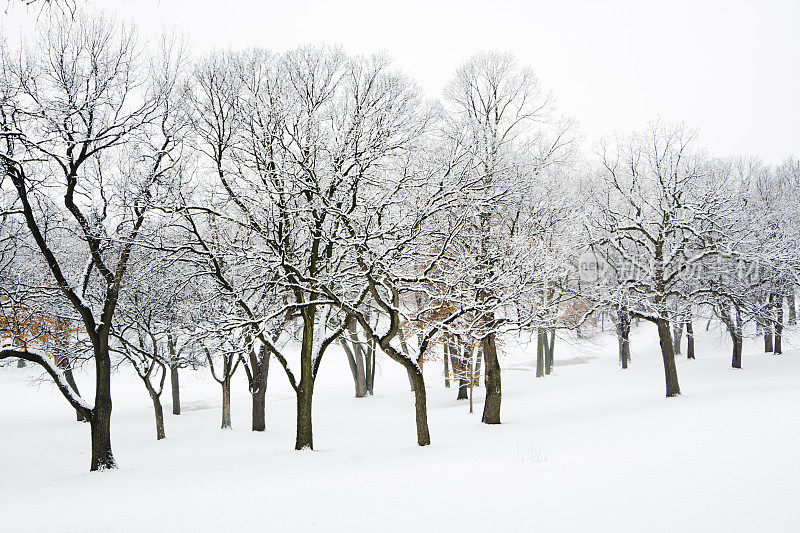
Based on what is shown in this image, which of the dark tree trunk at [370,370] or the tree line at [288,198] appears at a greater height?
the tree line at [288,198]

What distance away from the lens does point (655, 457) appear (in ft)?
31.4

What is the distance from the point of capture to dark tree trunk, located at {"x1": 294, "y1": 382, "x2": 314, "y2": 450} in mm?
14438

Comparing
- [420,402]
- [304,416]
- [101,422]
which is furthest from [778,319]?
[101,422]

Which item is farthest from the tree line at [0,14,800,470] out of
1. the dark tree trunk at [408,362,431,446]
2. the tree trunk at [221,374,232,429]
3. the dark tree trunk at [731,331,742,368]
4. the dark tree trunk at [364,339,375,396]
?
the dark tree trunk at [364,339,375,396]

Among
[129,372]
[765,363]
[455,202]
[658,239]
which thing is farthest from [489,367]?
[129,372]

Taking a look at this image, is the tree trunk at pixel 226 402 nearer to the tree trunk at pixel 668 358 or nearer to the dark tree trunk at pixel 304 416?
the dark tree trunk at pixel 304 416

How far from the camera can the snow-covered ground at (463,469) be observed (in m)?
6.77

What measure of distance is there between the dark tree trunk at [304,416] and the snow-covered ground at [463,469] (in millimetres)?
536

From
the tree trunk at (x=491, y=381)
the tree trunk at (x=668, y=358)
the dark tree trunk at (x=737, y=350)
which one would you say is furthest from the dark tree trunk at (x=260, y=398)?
the dark tree trunk at (x=737, y=350)

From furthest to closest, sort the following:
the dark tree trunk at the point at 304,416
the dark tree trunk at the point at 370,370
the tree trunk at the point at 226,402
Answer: the dark tree trunk at the point at 370,370
the tree trunk at the point at 226,402
the dark tree trunk at the point at 304,416

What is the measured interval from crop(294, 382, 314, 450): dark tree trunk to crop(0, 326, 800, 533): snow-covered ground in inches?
21.1

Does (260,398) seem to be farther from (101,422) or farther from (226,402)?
(101,422)

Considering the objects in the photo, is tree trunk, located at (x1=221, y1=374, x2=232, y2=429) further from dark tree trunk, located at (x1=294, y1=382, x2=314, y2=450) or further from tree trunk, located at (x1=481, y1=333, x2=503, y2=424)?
tree trunk, located at (x1=481, y1=333, x2=503, y2=424)

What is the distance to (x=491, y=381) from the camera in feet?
59.4
